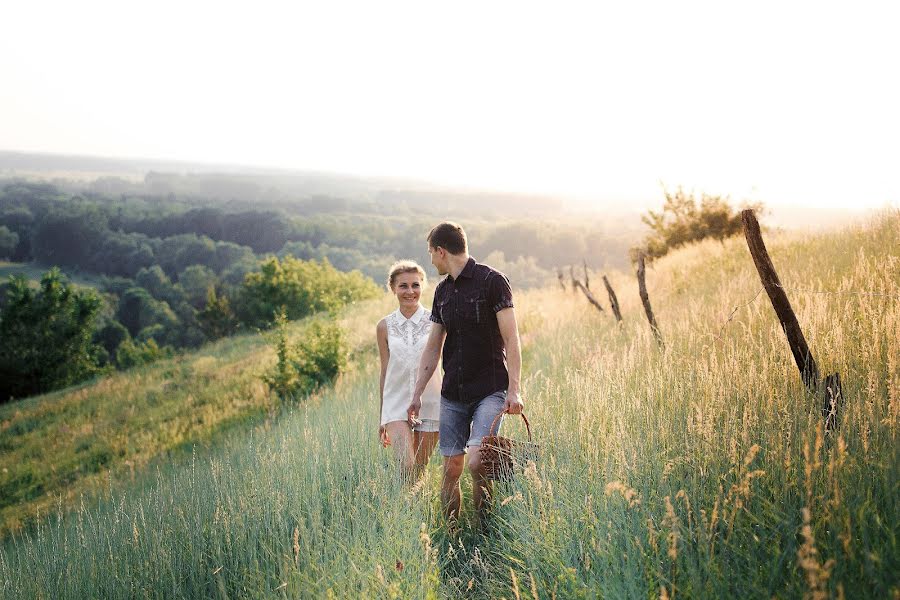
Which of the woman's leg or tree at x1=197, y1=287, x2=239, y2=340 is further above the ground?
the woman's leg

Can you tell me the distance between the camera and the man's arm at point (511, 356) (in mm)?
3885

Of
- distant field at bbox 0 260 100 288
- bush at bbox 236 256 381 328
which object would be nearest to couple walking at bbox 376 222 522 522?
bush at bbox 236 256 381 328

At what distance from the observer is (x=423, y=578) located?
11.2 ft

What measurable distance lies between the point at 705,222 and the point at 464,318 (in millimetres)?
24533

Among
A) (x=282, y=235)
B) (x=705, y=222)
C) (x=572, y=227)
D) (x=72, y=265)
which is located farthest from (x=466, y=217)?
(x=705, y=222)

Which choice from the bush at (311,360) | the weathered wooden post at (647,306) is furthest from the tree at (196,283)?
the weathered wooden post at (647,306)

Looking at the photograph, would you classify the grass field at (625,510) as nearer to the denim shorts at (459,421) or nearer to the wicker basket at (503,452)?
the wicker basket at (503,452)

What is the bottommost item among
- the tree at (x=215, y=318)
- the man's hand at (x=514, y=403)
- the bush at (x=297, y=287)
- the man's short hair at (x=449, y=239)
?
the tree at (x=215, y=318)

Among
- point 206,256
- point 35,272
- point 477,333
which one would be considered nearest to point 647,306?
point 477,333

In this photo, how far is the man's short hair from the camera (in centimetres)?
422

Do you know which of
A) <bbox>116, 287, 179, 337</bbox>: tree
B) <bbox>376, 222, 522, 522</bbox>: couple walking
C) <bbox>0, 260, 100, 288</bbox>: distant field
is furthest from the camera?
<bbox>0, 260, 100, 288</bbox>: distant field

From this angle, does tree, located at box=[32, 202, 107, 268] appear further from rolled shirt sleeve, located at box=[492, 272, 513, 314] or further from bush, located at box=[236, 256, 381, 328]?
rolled shirt sleeve, located at box=[492, 272, 513, 314]

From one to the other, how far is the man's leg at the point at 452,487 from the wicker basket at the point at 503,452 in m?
0.22

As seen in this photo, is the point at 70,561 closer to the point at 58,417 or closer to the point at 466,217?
the point at 58,417
